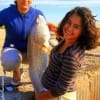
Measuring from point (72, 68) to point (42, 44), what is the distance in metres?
0.76

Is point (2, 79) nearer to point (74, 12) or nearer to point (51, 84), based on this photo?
point (51, 84)

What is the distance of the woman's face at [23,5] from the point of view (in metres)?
3.68

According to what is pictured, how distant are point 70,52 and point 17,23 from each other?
0.86 meters

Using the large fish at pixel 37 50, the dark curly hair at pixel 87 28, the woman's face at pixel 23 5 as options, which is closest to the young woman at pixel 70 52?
the dark curly hair at pixel 87 28

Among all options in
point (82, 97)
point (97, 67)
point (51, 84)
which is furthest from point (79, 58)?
point (97, 67)

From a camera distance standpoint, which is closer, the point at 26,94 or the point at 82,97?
the point at 26,94

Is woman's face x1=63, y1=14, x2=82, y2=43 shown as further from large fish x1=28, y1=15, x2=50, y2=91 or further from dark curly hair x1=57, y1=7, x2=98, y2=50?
large fish x1=28, y1=15, x2=50, y2=91

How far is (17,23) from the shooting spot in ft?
12.2

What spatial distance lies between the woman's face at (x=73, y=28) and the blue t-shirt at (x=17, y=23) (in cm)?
69

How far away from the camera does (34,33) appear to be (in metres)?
3.70

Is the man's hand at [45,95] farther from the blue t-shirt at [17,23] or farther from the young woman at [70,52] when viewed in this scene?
the blue t-shirt at [17,23]

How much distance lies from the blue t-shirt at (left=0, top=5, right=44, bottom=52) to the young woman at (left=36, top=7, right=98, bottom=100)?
0.61 m

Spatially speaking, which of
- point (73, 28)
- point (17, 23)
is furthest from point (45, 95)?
point (17, 23)

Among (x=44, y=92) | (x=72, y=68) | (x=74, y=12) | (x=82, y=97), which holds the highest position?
(x=74, y=12)
